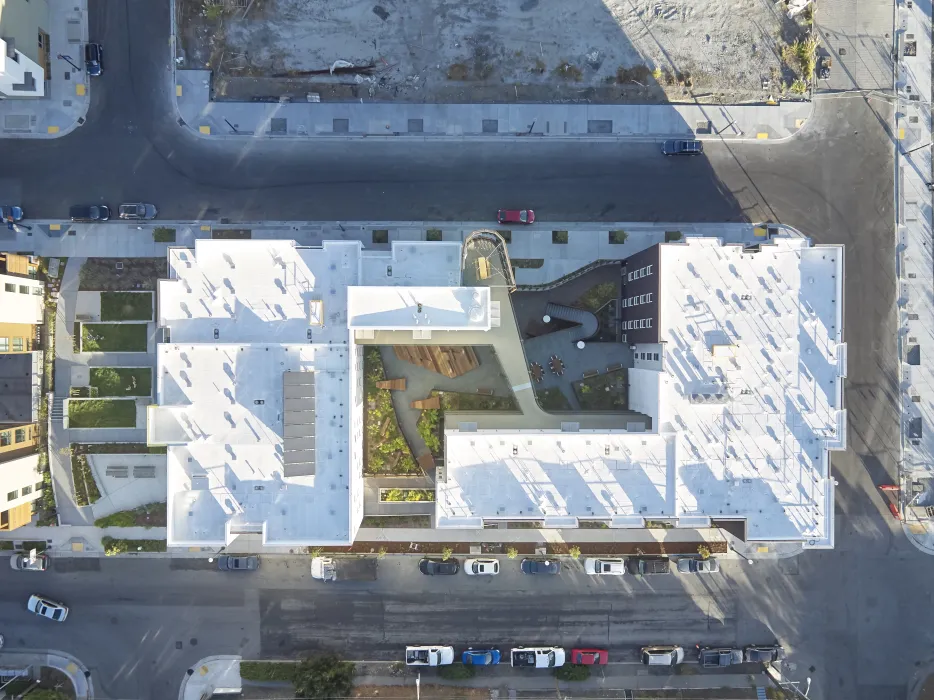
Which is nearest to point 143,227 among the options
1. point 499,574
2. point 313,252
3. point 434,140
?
point 313,252

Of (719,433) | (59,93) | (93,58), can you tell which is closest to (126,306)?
(59,93)

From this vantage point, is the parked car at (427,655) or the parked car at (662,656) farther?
the parked car at (662,656)

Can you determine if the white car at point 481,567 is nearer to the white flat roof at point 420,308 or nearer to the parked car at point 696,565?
the parked car at point 696,565

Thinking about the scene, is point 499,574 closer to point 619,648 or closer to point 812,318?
point 619,648

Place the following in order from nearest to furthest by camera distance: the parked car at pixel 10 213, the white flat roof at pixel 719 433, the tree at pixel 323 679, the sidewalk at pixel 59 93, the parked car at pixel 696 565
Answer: the white flat roof at pixel 719 433
the tree at pixel 323 679
the parked car at pixel 10 213
the parked car at pixel 696 565
the sidewalk at pixel 59 93

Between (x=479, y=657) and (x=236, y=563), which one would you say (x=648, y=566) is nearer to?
(x=479, y=657)

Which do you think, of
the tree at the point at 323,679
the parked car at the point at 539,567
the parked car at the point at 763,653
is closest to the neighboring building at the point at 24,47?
the tree at the point at 323,679
